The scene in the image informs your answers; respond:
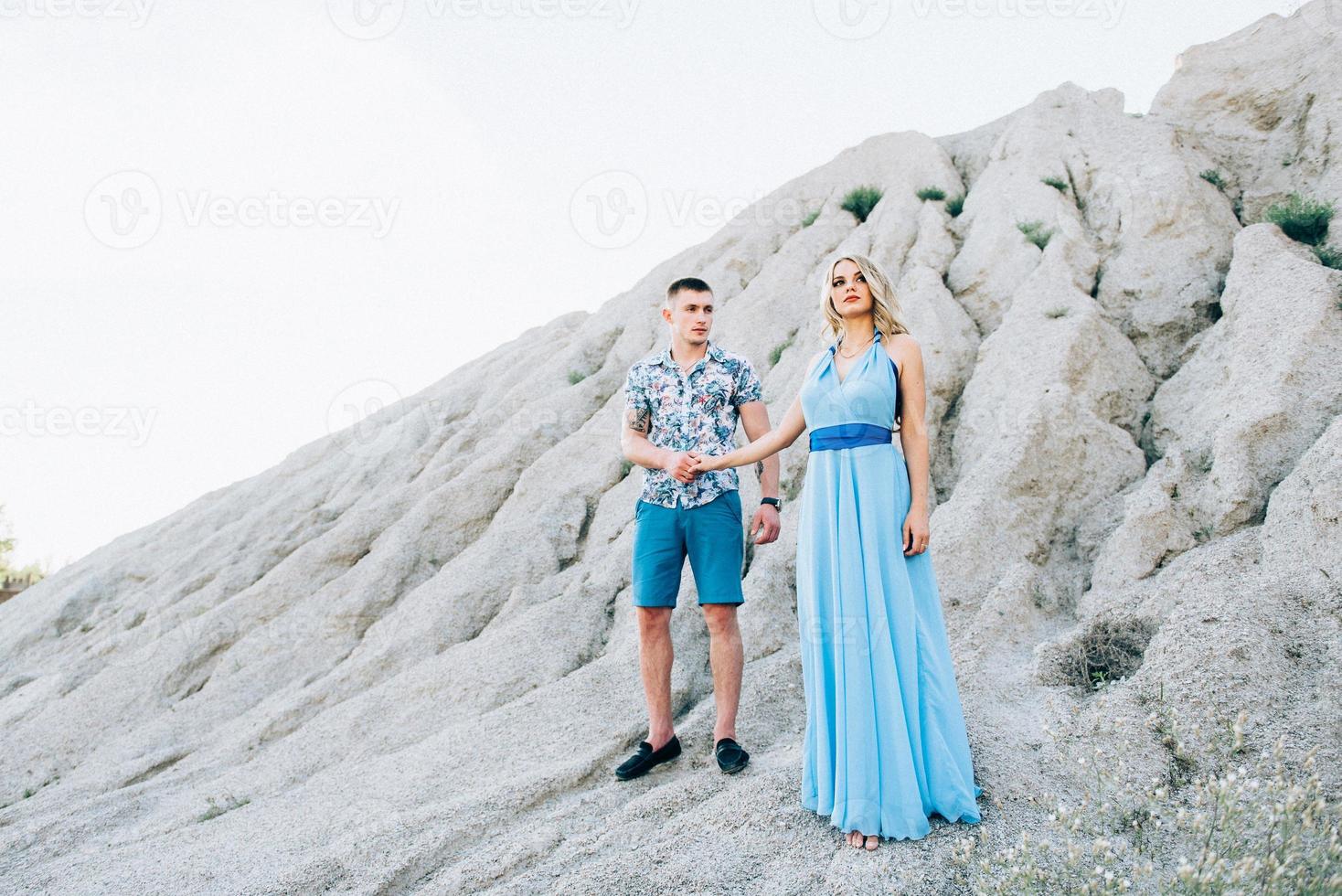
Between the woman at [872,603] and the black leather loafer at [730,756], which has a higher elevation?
the woman at [872,603]

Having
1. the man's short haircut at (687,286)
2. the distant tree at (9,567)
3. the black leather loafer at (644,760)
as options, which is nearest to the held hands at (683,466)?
the man's short haircut at (687,286)

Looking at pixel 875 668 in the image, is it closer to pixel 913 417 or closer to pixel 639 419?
pixel 913 417

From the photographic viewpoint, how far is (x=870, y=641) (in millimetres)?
3619

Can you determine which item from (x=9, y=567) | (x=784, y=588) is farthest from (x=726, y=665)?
(x=9, y=567)

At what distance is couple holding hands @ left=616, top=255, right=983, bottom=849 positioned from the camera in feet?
11.7

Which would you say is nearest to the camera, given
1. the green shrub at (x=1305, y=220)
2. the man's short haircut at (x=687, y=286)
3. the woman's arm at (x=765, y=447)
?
the woman's arm at (x=765, y=447)

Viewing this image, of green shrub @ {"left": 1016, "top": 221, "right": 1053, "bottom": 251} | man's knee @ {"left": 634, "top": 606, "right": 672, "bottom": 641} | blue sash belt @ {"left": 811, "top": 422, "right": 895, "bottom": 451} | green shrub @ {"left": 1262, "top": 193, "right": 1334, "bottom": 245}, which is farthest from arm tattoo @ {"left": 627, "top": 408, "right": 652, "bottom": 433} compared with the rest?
green shrub @ {"left": 1262, "top": 193, "right": 1334, "bottom": 245}

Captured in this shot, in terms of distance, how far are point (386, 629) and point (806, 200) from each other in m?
8.56

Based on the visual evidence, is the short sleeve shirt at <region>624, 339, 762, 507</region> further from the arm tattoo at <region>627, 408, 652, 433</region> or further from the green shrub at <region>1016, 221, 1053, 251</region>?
the green shrub at <region>1016, 221, 1053, 251</region>

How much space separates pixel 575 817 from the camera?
4.45 m

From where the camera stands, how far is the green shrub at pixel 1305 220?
7191 millimetres

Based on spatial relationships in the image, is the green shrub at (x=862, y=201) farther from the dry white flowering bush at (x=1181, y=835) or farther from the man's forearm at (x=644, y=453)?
the dry white flowering bush at (x=1181, y=835)

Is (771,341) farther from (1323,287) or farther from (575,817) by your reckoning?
(575,817)

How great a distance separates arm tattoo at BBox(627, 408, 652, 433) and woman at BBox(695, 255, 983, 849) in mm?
1129
